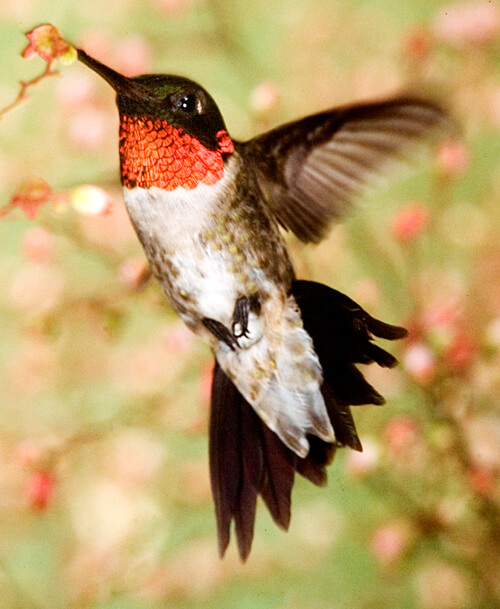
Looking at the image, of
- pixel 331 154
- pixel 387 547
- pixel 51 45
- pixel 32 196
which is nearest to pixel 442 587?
pixel 387 547

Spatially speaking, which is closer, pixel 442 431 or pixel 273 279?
pixel 273 279

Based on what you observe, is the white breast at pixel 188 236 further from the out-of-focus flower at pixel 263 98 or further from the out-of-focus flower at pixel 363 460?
the out-of-focus flower at pixel 363 460

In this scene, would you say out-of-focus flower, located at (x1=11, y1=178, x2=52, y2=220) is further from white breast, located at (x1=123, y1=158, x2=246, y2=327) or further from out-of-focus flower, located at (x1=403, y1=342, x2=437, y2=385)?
out-of-focus flower, located at (x1=403, y1=342, x2=437, y2=385)

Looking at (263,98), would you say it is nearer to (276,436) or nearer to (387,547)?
(276,436)

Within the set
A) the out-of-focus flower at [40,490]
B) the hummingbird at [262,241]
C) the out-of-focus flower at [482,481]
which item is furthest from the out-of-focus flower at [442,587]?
the out-of-focus flower at [40,490]

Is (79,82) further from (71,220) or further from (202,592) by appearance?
(202,592)

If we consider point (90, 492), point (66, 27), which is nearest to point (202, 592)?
point (90, 492)

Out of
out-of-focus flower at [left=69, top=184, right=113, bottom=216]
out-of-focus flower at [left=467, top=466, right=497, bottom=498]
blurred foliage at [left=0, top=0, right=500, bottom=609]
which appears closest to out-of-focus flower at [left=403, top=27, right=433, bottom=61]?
blurred foliage at [left=0, top=0, right=500, bottom=609]
